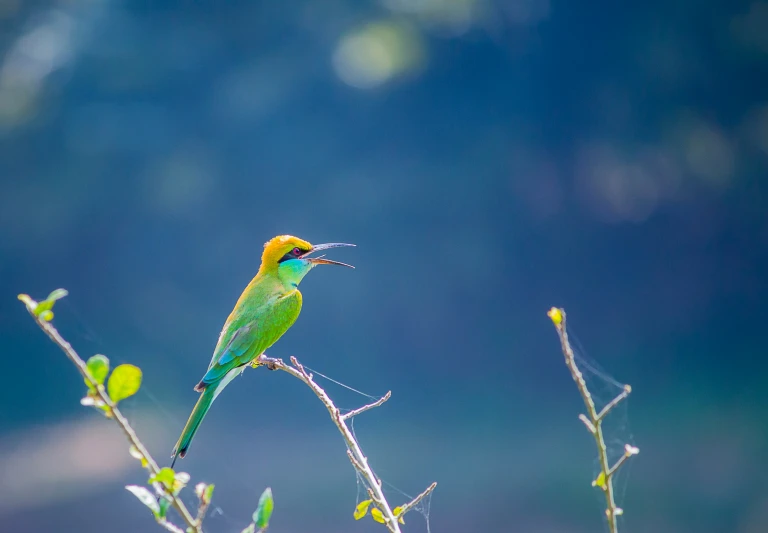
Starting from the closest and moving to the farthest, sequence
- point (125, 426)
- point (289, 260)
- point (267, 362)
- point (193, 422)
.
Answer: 1. point (125, 426)
2. point (193, 422)
3. point (267, 362)
4. point (289, 260)

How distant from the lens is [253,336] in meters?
1.75

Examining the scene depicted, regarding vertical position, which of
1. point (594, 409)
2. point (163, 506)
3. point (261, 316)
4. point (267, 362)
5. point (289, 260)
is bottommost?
point (163, 506)

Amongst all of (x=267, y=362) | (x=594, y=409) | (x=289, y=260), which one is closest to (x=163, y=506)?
(x=594, y=409)

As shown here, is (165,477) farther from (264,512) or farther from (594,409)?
(594,409)

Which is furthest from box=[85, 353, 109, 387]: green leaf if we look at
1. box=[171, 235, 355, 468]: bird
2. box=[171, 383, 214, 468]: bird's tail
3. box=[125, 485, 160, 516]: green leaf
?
box=[171, 235, 355, 468]: bird

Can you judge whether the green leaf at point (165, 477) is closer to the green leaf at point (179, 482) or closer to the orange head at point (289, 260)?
the green leaf at point (179, 482)

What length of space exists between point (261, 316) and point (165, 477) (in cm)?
118

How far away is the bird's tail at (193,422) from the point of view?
1343 mm

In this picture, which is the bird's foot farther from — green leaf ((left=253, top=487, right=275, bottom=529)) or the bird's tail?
green leaf ((left=253, top=487, right=275, bottom=529))

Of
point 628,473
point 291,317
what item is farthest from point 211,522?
point 291,317

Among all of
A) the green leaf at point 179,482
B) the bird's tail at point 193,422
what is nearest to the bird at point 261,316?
the bird's tail at point 193,422

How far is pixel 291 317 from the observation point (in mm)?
1873

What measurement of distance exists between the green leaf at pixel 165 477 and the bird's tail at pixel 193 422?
24.3 inches

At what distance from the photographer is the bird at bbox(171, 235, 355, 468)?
1.66 meters
